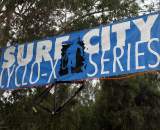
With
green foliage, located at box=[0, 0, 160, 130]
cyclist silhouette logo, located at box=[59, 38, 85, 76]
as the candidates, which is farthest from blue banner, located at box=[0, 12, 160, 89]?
green foliage, located at box=[0, 0, 160, 130]

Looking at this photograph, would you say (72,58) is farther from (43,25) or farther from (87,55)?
(43,25)

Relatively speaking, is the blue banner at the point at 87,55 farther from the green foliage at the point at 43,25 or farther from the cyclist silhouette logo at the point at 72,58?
the green foliage at the point at 43,25

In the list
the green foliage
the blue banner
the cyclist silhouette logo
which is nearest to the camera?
the blue banner

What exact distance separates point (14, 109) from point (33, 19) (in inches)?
104

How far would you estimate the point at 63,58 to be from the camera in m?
9.42

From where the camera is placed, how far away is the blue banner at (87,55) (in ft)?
27.3

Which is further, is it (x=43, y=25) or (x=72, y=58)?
(x=43, y=25)

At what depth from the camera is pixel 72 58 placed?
9320mm

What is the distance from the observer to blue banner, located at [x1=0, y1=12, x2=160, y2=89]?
8336mm

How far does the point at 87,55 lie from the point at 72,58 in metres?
0.41

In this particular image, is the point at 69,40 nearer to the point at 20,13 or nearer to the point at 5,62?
the point at 5,62

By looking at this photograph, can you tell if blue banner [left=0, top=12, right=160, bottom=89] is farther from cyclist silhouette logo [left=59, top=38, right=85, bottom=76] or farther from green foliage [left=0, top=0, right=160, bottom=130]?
green foliage [left=0, top=0, right=160, bottom=130]

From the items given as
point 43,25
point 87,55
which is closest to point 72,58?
point 87,55

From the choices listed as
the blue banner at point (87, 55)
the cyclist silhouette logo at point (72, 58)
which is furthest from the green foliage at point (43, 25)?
the cyclist silhouette logo at point (72, 58)
